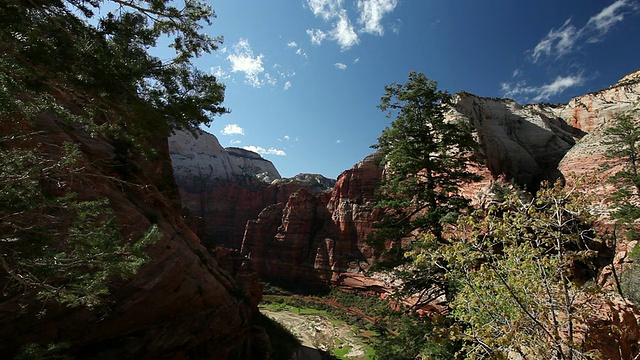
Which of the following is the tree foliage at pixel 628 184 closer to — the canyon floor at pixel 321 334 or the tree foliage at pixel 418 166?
the tree foliage at pixel 418 166

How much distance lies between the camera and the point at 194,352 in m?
9.59

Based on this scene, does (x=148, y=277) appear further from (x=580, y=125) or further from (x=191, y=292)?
(x=580, y=125)

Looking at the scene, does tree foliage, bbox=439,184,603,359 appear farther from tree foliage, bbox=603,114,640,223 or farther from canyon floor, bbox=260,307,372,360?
tree foliage, bbox=603,114,640,223

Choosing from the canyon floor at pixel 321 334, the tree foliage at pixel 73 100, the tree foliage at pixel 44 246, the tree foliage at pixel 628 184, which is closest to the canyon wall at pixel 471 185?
the tree foliage at pixel 628 184

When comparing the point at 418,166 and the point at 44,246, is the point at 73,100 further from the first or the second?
the point at 418,166

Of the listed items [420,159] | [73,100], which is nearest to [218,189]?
[420,159]

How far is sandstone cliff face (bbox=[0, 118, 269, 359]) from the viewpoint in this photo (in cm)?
606

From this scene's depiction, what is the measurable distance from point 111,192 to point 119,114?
3.58 meters

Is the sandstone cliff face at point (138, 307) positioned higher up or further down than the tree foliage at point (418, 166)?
further down

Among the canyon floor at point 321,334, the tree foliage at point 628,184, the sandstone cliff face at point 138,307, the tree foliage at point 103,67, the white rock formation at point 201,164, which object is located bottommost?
the canyon floor at point 321,334

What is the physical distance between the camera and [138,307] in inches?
305

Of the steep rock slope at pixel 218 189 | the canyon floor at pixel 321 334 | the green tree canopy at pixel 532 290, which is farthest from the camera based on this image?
the steep rock slope at pixel 218 189

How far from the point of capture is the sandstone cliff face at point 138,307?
6.06m

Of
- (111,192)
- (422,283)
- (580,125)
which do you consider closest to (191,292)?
(111,192)
